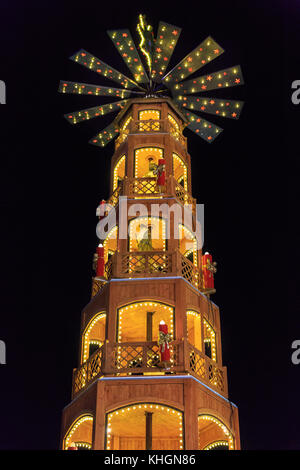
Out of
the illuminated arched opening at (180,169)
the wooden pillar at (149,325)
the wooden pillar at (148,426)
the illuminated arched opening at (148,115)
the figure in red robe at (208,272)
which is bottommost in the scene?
the wooden pillar at (148,426)

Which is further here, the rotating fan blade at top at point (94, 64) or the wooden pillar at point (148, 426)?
the rotating fan blade at top at point (94, 64)

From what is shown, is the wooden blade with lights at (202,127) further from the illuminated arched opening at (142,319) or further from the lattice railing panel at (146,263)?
the illuminated arched opening at (142,319)

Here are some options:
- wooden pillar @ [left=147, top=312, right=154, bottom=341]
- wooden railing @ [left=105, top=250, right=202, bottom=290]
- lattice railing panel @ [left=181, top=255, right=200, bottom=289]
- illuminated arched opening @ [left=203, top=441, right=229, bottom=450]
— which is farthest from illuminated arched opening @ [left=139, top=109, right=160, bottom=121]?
illuminated arched opening @ [left=203, top=441, right=229, bottom=450]

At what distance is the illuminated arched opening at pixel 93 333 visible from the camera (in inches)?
896

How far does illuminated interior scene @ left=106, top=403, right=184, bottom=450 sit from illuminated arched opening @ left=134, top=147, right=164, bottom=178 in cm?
1002

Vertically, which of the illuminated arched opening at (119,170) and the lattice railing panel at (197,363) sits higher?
the illuminated arched opening at (119,170)

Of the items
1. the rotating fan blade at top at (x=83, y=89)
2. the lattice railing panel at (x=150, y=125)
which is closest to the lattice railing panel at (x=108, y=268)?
the lattice railing panel at (x=150, y=125)

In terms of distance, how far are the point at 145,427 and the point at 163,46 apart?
1628cm

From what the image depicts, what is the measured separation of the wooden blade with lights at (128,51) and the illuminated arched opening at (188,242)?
776 centimetres

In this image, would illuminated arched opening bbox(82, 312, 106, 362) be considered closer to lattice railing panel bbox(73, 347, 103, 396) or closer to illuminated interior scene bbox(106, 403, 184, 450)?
lattice railing panel bbox(73, 347, 103, 396)

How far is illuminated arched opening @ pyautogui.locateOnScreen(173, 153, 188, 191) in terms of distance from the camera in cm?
2737

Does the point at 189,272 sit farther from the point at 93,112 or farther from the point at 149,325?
the point at 93,112

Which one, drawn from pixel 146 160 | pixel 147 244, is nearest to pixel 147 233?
pixel 147 244
